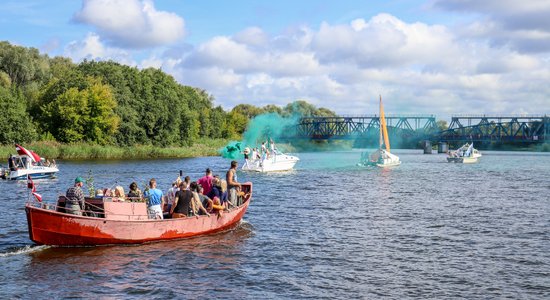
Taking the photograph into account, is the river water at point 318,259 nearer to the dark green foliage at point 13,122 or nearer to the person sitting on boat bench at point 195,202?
the person sitting on boat bench at point 195,202

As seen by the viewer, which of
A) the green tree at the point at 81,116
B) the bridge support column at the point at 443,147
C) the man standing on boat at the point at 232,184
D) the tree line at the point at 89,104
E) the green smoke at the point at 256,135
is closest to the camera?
the man standing on boat at the point at 232,184

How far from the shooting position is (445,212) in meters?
37.6

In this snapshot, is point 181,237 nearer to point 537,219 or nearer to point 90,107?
point 537,219

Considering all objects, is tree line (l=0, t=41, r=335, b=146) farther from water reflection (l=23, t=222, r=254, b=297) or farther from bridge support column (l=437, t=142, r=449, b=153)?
bridge support column (l=437, t=142, r=449, b=153)

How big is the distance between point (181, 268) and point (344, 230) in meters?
10.6

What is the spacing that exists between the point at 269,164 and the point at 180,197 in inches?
1860

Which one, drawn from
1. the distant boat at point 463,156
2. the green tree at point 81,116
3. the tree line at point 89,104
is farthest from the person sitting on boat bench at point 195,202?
the distant boat at point 463,156

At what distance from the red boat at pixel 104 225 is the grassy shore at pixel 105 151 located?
66849 millimetres

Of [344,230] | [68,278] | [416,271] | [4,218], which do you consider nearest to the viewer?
[68,278]

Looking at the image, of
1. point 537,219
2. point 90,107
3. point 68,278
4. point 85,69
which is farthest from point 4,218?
point 85,69

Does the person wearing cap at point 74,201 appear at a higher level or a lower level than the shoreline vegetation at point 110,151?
lower

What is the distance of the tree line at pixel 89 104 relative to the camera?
338 ft

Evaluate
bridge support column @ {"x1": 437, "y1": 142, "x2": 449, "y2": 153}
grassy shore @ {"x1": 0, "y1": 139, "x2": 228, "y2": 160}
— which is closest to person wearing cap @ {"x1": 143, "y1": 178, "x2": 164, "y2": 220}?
grassy shore @ {"x1": 0, "y1": 139, "x2": 228, "y2": 160}

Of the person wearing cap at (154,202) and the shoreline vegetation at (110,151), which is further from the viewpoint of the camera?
the shoreline vegetation at (110,151)
